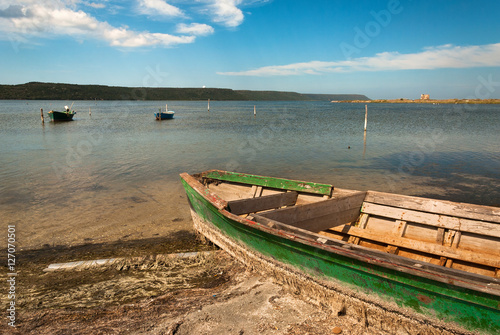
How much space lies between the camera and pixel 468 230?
5199mm

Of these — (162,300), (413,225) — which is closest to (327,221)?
(413,225)

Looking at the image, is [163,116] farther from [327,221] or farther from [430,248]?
[430,248]

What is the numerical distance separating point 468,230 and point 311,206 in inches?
100

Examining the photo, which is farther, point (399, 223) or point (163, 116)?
point (163, 116)

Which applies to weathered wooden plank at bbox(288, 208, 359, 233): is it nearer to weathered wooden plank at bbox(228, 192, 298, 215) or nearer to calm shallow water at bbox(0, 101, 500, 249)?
weathered wooden plank at bbox(228, 192, 298, 215)

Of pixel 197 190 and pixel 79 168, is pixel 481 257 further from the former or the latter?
pixel 79 168

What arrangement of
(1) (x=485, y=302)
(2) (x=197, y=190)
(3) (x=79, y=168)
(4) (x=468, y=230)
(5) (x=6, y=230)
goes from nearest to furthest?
(1) (x=485, y=302) → (4) (x=468, y=230) → (2) (x=197, y=190) → (5) (x=6, y=230) → (3) (x=79, y=168)

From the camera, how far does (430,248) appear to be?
5246 millimetres

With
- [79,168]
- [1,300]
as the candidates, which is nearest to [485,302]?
[1,300]

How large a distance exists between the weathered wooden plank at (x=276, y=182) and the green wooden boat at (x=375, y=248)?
0.02 m

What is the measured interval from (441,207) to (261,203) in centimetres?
330

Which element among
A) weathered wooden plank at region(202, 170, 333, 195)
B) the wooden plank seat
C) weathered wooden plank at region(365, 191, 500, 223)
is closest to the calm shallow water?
weathered wooden plank at region(202, 170, 333, 195)

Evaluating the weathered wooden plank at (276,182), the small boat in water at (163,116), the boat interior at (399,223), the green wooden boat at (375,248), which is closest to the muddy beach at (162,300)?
the green wooden boat at (375,248)

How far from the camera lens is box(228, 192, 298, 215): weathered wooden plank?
6262mm
